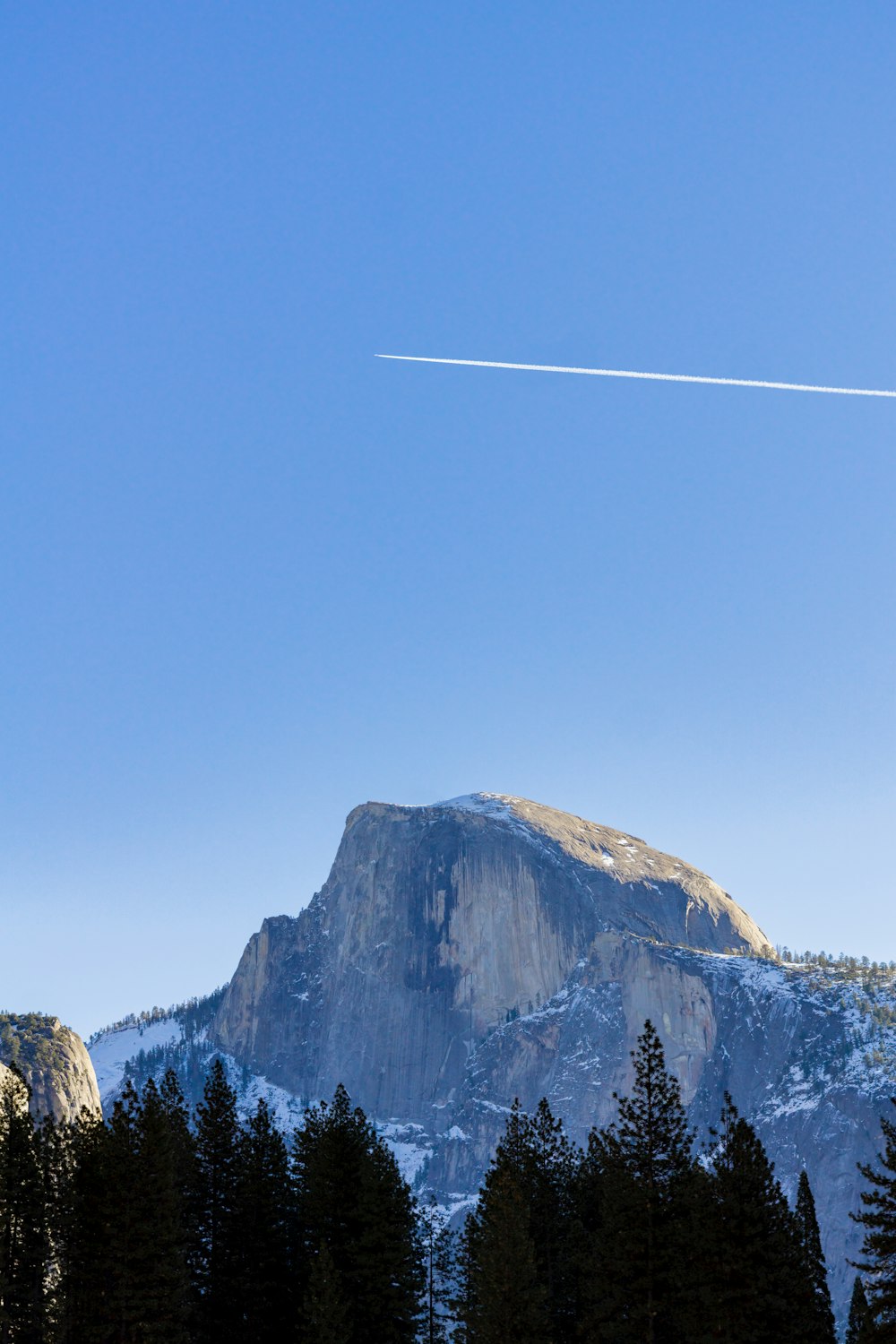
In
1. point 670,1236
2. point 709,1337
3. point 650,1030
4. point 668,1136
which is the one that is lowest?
point 709,1337

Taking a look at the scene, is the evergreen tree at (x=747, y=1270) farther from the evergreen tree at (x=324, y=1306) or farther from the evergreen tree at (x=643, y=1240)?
the evergreen tree at (x=324, y=1306)

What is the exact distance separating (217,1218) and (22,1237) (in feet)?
33.2

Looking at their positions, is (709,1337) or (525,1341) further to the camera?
(525,1341)

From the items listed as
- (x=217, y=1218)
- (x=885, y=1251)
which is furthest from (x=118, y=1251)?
(x=885, y=1251)

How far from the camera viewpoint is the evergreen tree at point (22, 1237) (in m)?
71.5

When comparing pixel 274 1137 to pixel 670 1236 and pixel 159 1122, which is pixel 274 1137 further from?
Answer: pixel 670 1236

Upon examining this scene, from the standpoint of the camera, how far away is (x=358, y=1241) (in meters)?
76.0

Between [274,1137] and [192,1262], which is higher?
[274,1137]

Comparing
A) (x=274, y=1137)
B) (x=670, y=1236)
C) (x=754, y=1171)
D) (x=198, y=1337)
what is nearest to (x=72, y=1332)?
(x=198, y=1337)

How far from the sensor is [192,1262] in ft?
254

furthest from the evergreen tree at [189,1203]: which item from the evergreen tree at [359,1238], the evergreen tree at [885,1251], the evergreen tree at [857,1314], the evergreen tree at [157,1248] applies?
the evergreen tree at [885,1251]

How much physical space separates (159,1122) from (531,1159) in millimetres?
25361

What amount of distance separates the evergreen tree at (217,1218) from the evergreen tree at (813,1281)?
26.9 meters

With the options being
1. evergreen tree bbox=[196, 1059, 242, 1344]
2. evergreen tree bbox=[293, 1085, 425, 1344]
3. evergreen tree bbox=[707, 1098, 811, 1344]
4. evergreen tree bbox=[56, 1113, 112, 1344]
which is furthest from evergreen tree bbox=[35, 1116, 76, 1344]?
evergreen tree bbox=[707, 1098, 811, 1344]
